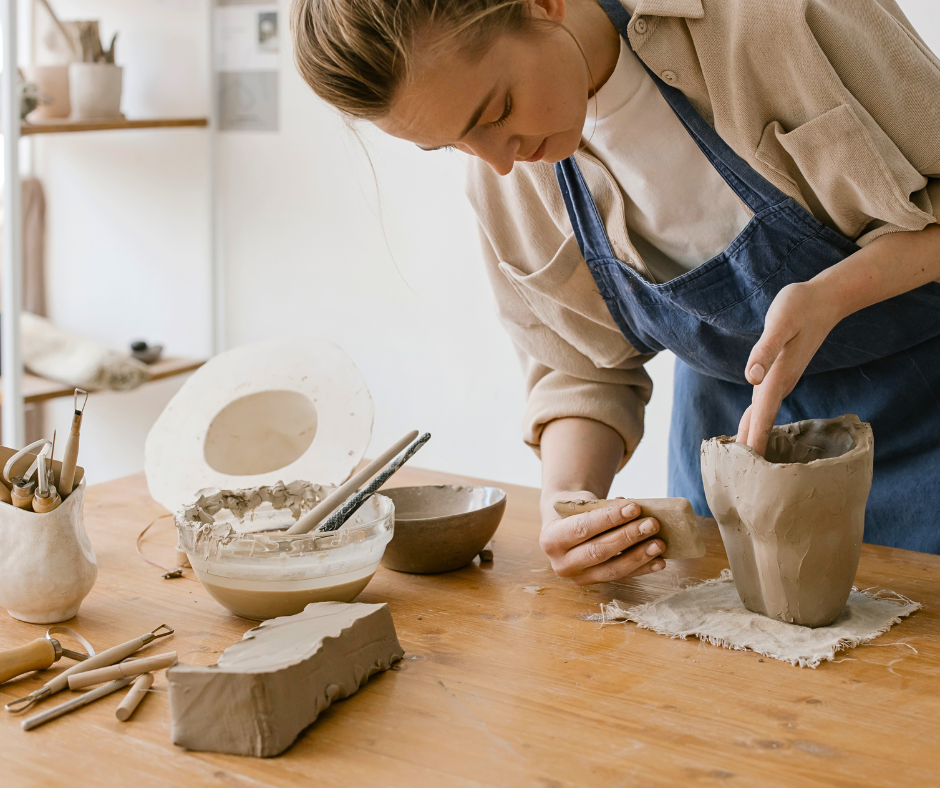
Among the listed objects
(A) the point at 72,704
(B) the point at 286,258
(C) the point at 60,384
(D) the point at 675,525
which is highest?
(B) the point at 286,258

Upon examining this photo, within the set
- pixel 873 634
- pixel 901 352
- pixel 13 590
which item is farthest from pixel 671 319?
pixel 13 590

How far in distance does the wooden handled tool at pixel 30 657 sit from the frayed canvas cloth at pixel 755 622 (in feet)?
1.68

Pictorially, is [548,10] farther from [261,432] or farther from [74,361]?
[74,361]

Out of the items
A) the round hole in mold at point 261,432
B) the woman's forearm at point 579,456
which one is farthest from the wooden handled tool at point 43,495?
the woman's forearm at point 579,456

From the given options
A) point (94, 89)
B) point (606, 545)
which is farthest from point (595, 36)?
point (94, 89)

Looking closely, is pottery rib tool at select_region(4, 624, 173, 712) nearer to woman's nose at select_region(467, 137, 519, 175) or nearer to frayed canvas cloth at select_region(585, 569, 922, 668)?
frayed canvas cloth at select_region(585, 569, 922, 668)

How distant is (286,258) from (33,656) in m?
2.19

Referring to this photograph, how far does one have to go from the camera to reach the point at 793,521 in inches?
35.3

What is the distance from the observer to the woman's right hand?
3.21 ft

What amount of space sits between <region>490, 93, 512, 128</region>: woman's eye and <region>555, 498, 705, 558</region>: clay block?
1.37 ft

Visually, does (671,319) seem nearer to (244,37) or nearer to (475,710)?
(475,710)

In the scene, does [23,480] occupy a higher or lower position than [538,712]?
higher

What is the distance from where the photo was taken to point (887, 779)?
669 millimetres

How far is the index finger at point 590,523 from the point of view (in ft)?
3.23
